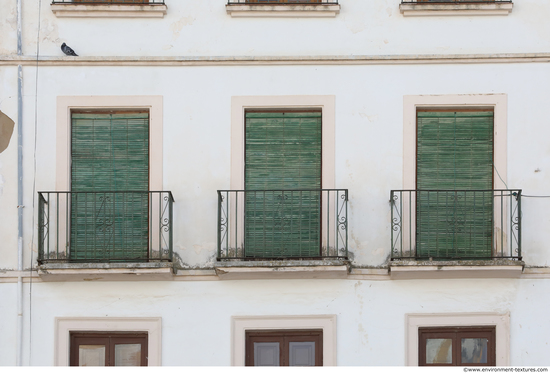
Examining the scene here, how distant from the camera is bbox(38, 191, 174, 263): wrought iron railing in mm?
11320

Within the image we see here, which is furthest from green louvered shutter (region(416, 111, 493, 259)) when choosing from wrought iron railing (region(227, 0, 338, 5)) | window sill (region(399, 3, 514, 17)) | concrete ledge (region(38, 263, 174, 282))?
concrete ledge (region(38, 263, 174, 282))

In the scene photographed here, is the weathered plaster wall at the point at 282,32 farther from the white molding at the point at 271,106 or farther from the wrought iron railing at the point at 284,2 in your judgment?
the white molding at the point at 271,106

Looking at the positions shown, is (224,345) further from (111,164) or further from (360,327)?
(111,164)

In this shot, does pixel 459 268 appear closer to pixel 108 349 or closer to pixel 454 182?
pixel 454 182

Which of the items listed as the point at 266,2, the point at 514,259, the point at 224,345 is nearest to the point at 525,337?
the point at 514,259

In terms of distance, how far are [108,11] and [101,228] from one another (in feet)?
9.58

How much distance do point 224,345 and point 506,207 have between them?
4074 mm

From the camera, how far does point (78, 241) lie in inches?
449

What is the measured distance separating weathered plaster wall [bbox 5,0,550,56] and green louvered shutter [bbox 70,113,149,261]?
99 centimetres

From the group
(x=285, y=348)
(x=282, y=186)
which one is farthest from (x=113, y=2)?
(x=285, y=348)

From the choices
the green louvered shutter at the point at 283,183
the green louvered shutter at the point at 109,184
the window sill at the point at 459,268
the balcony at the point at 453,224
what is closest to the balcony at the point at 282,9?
the green louvered shutter at the point at 283,183

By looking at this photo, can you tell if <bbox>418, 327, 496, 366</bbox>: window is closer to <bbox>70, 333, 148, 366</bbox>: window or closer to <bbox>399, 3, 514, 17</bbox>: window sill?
<bbox>70, 333, 148, 366</bbox>: window

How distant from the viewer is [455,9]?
11609mm

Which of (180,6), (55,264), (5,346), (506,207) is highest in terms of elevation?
(180,6)
